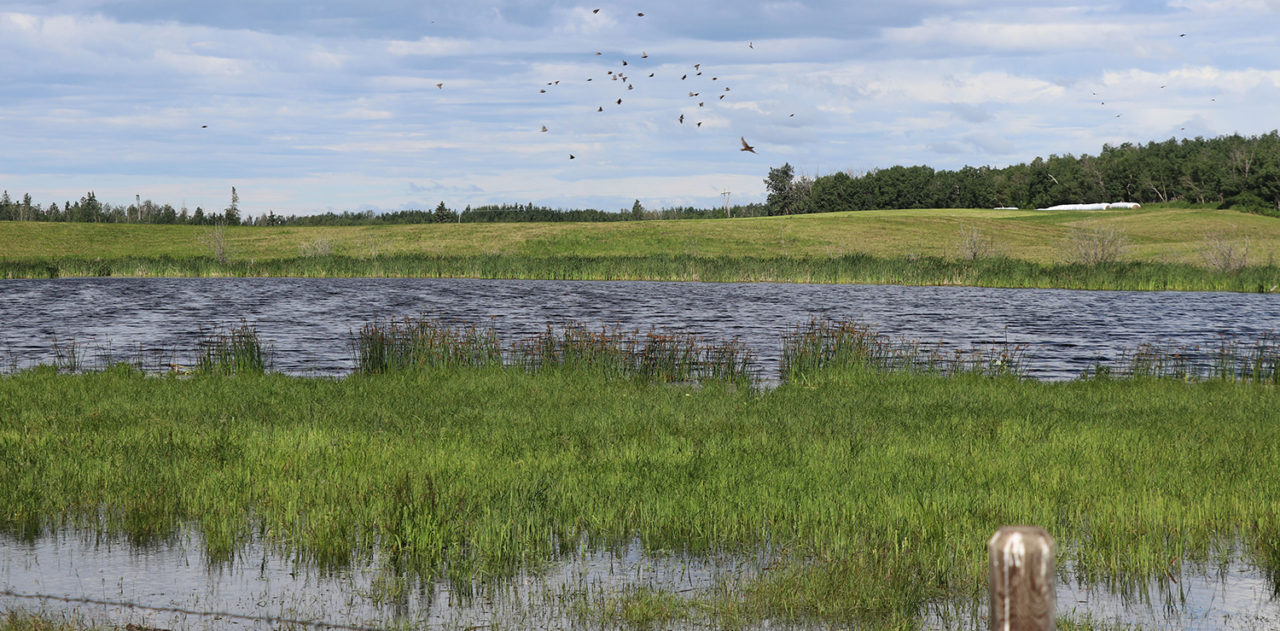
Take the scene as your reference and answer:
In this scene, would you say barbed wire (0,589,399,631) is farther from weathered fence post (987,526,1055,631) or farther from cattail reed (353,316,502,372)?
cattail reed (353,316,502,372)

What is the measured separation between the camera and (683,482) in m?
9.96

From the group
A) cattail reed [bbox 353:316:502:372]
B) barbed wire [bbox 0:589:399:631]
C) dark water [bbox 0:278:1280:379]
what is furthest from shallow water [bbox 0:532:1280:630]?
dark water [bbox 0:278:1280:379]

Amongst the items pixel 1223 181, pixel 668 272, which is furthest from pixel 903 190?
pixel 668 272

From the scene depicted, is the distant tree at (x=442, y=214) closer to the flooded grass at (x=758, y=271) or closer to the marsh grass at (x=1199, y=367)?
the flooded grass at (x=758, y=271)

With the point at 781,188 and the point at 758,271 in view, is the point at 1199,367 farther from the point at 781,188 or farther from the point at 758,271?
the point at 781,188

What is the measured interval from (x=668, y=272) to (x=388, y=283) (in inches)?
663

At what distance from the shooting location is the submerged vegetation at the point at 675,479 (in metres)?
7.81

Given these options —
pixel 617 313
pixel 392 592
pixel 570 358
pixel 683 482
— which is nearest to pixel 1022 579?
pixel 392 592

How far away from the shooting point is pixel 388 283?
62.3 meters

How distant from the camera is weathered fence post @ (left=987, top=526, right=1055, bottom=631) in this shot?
2.98 m

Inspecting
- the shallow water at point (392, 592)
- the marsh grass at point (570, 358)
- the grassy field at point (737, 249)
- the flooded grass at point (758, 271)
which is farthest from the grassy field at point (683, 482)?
the grassy field at point (737, 249)

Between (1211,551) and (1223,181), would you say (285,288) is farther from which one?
(1223,181)

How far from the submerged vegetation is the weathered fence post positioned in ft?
12.3

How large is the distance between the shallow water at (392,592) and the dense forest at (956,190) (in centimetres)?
12851
